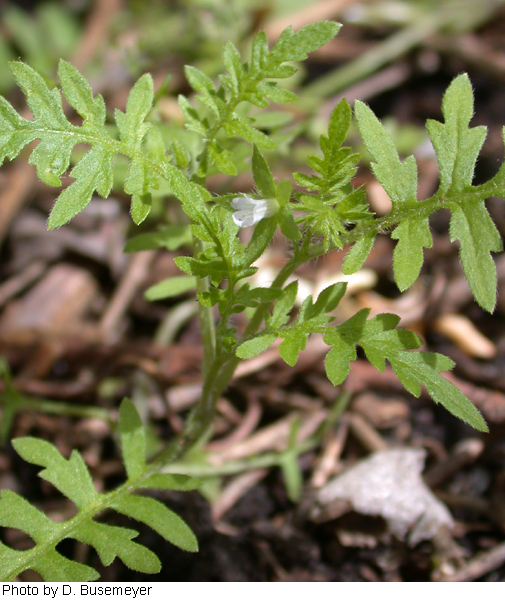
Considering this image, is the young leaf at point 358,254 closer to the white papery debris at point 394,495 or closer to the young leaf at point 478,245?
the young leaf at point 478,245

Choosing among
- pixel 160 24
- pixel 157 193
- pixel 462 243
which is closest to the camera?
pixel 462 243

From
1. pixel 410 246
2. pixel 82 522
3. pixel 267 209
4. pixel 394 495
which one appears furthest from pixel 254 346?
pixel 394 495

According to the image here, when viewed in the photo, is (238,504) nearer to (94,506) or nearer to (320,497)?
(320,497)

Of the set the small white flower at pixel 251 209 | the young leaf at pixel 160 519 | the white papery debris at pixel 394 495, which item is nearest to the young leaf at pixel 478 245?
the small white flower at pixel 251 209

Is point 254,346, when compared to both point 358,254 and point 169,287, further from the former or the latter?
point 169,287

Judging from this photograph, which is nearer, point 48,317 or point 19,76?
point 19,76

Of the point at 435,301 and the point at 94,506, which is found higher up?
the point at 94,506

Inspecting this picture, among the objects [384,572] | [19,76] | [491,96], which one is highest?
[19,76]

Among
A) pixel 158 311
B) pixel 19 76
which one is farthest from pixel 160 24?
pixel 19 76

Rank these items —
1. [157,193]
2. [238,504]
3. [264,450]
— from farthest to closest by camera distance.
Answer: [264,450] → [238,504] → [157,193]
